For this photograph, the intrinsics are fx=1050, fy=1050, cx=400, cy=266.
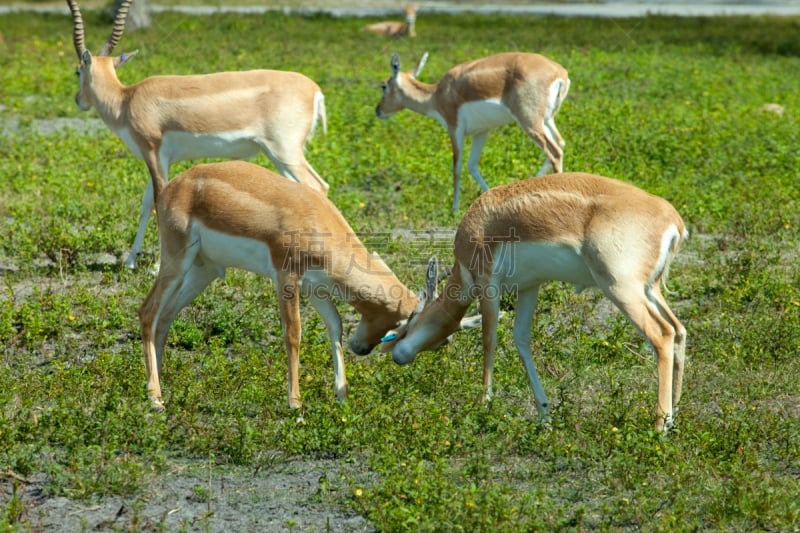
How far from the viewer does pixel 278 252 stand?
17.6ft

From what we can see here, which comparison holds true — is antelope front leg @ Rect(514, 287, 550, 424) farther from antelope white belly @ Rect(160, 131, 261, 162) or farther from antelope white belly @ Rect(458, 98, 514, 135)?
antelope white belly @ Rect(458, 98, 514, 135)

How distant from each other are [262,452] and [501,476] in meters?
1.13

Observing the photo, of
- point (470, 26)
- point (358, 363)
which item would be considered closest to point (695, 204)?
point (358, 363)

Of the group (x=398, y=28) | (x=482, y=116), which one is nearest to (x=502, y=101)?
(x=482, y=116)

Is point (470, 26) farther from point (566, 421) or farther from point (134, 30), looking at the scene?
point (566, 421)

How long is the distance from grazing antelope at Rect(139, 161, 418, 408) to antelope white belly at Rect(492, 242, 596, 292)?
59 cm

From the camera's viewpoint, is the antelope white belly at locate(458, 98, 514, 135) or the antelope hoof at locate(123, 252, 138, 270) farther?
the antelope white belly at locate(458, 98, 514, 135)

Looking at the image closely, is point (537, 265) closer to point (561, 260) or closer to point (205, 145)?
point (561, 260)

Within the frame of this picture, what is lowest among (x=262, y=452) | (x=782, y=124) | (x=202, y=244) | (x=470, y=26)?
(x=470, y=26)

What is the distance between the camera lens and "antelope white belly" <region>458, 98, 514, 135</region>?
→ 9875 millimetres

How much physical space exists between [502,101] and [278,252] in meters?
4.96

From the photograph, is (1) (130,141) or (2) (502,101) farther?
(2) (502,101)

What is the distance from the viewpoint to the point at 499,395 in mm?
5754

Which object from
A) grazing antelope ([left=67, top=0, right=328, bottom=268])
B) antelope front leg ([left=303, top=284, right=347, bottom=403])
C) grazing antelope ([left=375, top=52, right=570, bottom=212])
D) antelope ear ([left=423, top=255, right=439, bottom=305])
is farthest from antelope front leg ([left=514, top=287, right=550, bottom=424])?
grazing antelope ([left=375, top=52, right=570, bottom=212])
